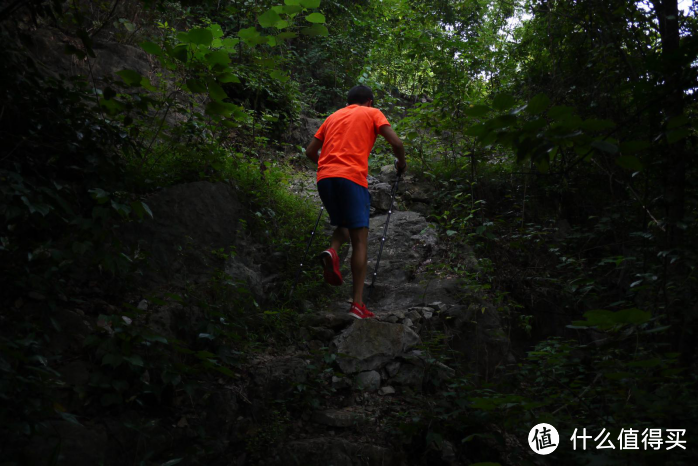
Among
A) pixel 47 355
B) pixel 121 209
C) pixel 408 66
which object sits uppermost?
pixel 408 66

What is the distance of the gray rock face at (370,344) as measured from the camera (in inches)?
150

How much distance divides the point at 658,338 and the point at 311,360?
2.60 m

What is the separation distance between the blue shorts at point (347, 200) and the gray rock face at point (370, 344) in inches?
38.9

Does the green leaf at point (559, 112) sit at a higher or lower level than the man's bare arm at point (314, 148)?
lower

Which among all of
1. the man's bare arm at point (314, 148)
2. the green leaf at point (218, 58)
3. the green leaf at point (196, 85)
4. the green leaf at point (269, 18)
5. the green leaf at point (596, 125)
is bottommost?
the green leaf at point (596, 125)

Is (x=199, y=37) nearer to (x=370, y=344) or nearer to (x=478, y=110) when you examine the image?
(x=478, y=110)

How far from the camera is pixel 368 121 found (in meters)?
4.46

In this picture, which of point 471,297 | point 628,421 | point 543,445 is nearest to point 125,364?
point 543,445

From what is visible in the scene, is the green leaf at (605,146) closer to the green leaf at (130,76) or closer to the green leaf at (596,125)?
the green leaf at (596,125)

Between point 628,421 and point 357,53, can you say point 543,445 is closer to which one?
point 628,421

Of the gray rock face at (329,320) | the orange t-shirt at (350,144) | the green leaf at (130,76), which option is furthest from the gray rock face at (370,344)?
the green leaf at (130,76)

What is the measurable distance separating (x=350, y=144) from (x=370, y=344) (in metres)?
1.95

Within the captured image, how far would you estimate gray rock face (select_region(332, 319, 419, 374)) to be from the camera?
381 centimetres

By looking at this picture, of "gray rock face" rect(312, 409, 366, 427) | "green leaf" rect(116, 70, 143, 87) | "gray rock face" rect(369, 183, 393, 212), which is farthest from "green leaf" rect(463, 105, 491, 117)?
"gray rock face" rect(369, 183, 393, 212)
